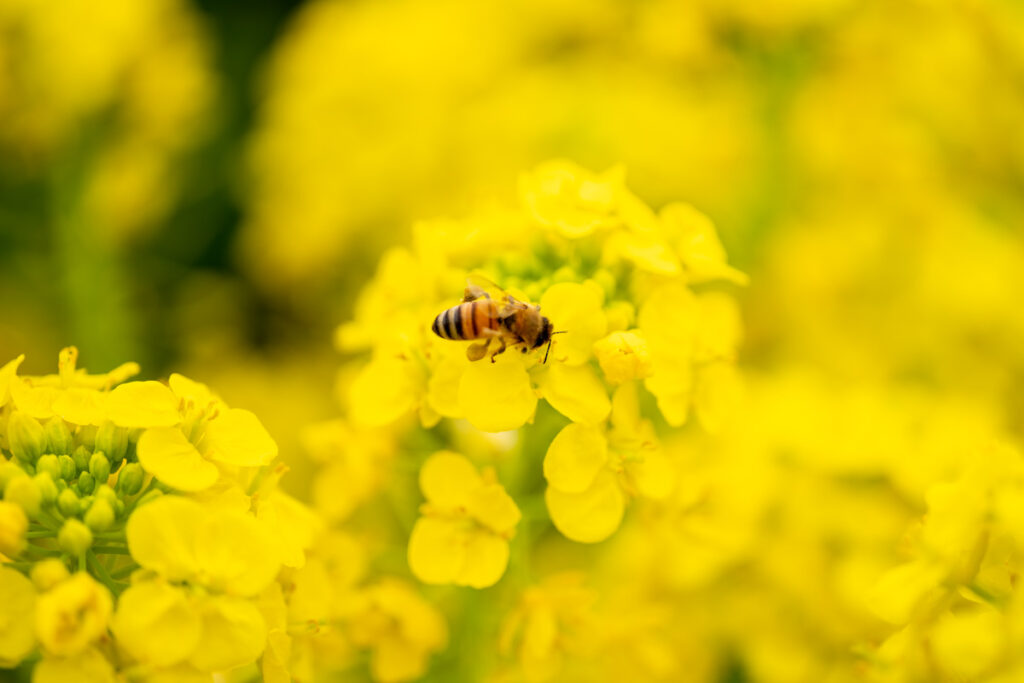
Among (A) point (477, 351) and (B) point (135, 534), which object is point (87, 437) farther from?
(A) point (477, 351)

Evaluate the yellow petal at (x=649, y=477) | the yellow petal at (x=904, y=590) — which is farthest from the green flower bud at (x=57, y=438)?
the yellow petal at (x=904, y=590)

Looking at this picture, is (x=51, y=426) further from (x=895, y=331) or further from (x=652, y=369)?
(x=895, y=331)

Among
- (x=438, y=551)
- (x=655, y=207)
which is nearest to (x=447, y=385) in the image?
(x=438, y=551)

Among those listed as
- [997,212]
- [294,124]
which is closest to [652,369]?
[997,212]

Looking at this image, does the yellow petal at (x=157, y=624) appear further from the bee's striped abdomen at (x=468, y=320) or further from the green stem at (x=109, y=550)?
the bee's striped abdomen at (x=468, y=320)

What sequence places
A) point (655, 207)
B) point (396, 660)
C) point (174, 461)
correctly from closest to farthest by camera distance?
point (174, 461)
point (396, 660)
point (655, 207)

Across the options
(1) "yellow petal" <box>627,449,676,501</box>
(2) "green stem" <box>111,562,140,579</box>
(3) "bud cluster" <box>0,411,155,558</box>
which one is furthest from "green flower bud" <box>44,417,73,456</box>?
(1) "yellow petal" <box>627,449,676,501</box>
